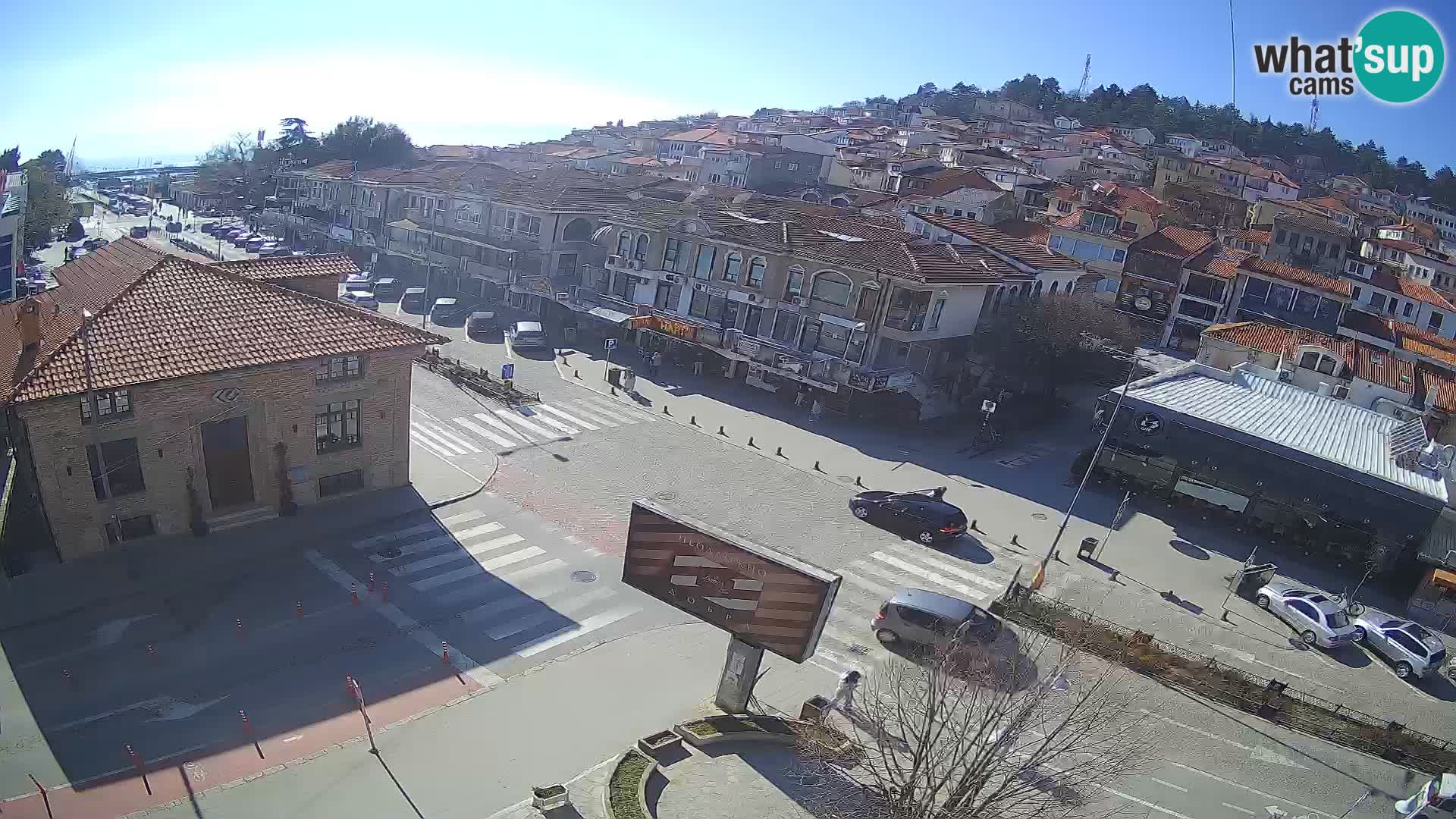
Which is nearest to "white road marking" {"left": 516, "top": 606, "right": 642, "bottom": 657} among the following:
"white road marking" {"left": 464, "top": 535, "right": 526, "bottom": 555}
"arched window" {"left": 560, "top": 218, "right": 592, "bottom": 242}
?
"white road marking" {"left": 464, "top": 535, "right": 526, "bottom": 555}

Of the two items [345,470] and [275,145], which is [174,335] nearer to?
[345,470]

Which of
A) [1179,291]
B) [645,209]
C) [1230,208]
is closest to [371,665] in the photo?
[645,209]

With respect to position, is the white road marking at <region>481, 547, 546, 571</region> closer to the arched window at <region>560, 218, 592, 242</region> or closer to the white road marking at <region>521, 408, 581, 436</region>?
the white road marking at <region>521, 408, 581, 436</region>

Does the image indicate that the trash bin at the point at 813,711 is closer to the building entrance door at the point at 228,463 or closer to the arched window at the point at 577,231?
the building entrance door at the point at 228,463

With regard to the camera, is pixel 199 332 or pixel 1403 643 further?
pixel 1403 643

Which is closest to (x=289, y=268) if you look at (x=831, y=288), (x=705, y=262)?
(x=705, y=262)

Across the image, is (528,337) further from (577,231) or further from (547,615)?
(547,615)
